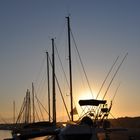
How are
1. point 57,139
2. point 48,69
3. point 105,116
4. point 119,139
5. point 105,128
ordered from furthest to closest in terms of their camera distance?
point 48,69
point 119,139
point 105,116
point 105,128
point 57,139

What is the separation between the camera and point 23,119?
272ft

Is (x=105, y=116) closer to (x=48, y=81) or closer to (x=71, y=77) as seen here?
(x=71, y=77)

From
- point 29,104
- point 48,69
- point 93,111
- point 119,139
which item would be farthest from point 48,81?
point 93,111

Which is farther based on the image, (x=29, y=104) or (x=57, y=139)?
(x=29, y=104)

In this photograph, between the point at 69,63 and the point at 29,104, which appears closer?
the point at 69,63

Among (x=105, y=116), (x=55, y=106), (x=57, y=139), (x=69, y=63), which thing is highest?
(x=69, y=63)

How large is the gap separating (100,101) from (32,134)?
7587mm

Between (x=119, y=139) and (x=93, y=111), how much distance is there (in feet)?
62.6

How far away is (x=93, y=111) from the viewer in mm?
30484

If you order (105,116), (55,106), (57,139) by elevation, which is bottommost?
(57,139)

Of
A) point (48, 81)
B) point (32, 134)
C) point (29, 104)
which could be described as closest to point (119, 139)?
point (48, 81)

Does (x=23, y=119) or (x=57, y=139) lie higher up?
(x=23, y=119)

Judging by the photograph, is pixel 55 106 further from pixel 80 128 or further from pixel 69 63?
pixel 80 128

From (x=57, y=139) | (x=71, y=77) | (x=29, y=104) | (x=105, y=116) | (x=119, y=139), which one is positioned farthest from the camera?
(x=29, y=104)
